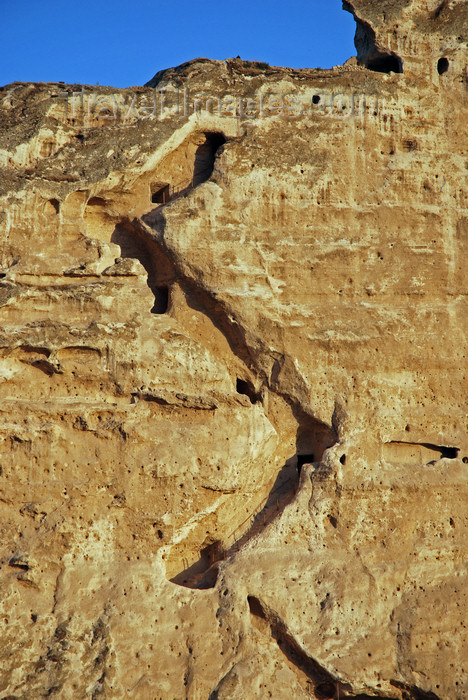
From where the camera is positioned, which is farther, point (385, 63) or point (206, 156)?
point (385, 63)

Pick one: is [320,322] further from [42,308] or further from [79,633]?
[79,633]

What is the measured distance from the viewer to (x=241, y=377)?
11477 millimetres

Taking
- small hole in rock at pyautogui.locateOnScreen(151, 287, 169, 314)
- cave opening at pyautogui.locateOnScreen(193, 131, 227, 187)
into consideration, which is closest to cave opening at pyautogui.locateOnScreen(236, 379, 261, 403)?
small hole in rock at pyautogui.locateOnScreen(151, 287, 169, 314)

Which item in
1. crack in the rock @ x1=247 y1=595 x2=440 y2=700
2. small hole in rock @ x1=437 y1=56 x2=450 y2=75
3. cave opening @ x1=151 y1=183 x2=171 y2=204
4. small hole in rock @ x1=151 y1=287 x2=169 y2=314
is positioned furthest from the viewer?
small hole in rock @ x1=437 y1=56 x2=450 y2=75

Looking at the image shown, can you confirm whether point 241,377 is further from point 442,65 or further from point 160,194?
point 442,65

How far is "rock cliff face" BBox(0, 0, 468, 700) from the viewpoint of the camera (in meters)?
10.1

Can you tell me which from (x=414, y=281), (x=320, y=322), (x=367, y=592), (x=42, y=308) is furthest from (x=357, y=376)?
(x=42, y=308)

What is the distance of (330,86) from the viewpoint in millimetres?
12367

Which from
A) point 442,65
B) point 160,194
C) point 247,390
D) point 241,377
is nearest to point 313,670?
point 247,390

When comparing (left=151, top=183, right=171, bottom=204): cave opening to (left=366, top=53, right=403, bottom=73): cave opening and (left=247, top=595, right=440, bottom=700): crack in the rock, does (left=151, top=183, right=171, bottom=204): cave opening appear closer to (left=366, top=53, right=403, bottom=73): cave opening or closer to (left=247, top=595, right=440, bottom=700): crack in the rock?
(left=366, top=53, right=403, bottom=73): cave opening

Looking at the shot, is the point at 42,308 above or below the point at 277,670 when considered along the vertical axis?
above

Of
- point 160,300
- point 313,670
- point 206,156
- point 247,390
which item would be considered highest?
point 206,156

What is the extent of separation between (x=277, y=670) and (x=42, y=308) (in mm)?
5447

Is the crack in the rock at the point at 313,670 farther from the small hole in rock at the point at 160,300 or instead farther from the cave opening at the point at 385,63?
the cave opening at the point at 385,63
